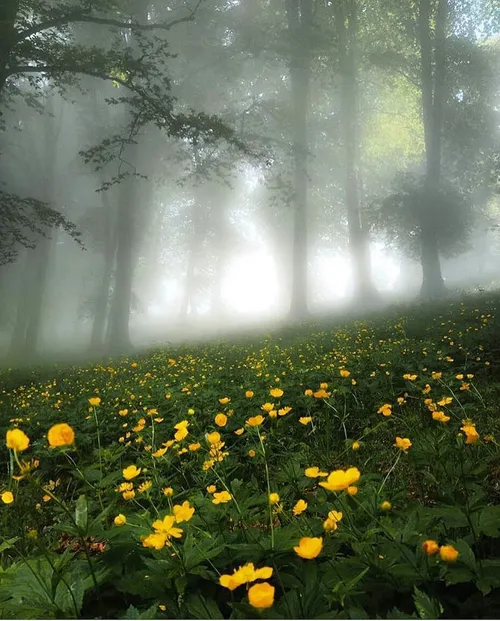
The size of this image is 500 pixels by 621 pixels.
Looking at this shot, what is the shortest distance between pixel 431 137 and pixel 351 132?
4.23 m

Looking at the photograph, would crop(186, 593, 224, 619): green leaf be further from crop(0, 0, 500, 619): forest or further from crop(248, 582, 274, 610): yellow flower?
crop(248, 582, 274, 610): yellow flower

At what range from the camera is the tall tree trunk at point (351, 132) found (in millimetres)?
19391

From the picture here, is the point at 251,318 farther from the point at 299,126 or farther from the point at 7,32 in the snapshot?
the point at 7,32

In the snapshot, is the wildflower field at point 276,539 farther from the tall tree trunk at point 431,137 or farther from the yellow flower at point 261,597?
the tall tree trunk at point 431,137

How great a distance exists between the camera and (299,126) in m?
19.1

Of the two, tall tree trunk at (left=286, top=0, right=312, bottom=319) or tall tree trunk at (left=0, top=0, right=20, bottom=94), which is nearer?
tall tree trunk at (left=0, top=0, right=20, bottom=94)

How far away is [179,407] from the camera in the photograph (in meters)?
4.02

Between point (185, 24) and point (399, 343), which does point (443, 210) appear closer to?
point (399, 343)

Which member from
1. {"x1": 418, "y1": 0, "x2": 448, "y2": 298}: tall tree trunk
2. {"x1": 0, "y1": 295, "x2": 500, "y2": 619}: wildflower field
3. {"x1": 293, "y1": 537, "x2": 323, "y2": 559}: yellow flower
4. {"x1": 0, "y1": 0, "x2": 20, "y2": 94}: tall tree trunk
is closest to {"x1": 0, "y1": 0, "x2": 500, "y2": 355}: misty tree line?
{"x1": 418, "y1": 0, "x2": 448, "y2": 298}: tall tree trunk

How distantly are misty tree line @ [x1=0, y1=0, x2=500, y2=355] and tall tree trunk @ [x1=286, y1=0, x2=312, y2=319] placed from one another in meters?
0.07

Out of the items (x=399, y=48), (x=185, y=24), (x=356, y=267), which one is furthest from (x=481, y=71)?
(x=185, y=24)

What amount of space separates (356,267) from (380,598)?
20677 millimetres

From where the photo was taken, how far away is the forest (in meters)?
1.27

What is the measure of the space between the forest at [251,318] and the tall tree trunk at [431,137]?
0.37 ft
